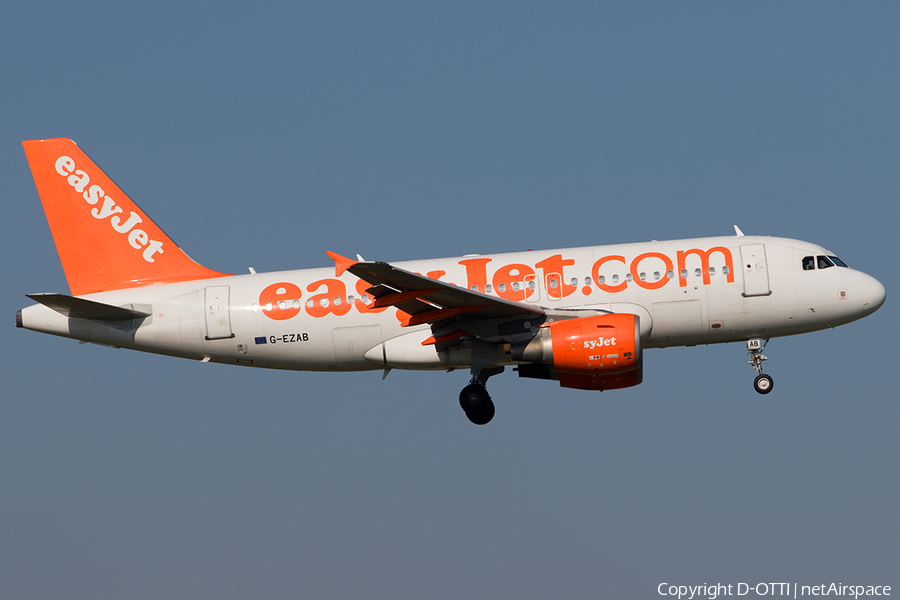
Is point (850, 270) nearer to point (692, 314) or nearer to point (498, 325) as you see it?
point (692, 314)

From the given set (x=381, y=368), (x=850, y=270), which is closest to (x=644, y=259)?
(x=850, y=270)

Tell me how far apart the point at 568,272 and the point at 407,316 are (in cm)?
499

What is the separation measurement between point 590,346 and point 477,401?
4.60 meters

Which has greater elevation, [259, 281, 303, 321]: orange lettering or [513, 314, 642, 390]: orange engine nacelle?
[259, 281, 303, 321]: orange lettering

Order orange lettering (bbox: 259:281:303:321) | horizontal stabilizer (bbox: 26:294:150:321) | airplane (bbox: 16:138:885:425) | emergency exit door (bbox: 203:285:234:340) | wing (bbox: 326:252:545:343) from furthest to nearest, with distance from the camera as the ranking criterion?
emergency exit door (bbox: 203:285:234:340)
orange lettering (bbox: 259:281:303:321)
horizontal stabilizer (bbox: 26:294:150:321)
airplane (bbox: 16:138:885:425)
wing (bbox: 326:252:545:343)

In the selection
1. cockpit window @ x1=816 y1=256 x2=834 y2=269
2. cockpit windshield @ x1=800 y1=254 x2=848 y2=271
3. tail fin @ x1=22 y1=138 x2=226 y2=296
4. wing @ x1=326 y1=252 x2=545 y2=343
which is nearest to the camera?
wing @ x1=326 y1=252 x2=545 y2=343

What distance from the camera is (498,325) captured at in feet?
97.0

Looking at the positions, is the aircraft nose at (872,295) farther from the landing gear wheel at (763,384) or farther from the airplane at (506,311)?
the landing gear wheel at (763,384)

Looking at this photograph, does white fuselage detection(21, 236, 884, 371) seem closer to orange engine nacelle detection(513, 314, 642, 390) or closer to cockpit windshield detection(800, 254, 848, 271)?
cockpit windshield detection(800, 254, 848, 271)

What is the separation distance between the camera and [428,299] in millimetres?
28297

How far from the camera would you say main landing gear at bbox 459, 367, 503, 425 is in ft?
102

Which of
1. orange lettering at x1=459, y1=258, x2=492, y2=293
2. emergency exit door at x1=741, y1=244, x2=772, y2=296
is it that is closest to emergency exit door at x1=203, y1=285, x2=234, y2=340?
orange lettering at x1=459, y1=258, x2=492, y2=293

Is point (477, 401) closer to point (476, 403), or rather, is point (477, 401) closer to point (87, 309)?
point (476, 403)

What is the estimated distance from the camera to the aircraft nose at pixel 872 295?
30516 millimetres
